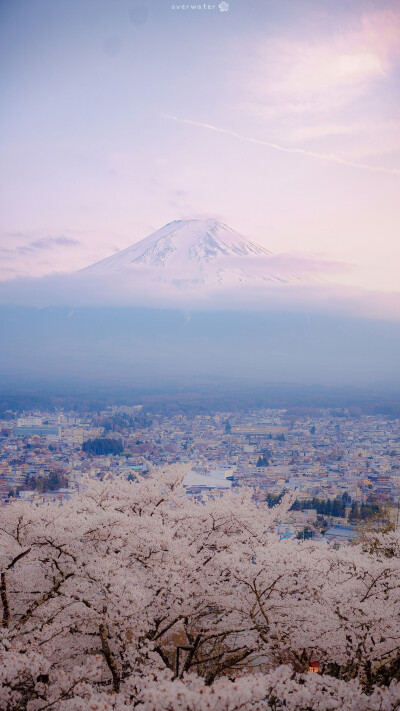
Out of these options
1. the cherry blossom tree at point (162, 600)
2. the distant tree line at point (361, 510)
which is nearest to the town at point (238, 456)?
the distant tree line at point (361, 510)

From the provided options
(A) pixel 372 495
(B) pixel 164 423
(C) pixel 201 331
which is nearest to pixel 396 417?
(B) pixel 164 423

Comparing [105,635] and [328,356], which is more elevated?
[328,356]

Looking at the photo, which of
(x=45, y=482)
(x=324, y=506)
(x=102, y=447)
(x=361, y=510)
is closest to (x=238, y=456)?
(x=102, y=447)

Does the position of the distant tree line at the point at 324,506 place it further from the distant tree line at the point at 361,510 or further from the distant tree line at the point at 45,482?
the distant tree line at the point at 45,482

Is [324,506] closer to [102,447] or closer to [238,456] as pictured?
[238,456]

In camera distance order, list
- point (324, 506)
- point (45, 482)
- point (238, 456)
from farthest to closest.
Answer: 1. point (238, 456)
2. point (45, 482)
3. point (324, 506)

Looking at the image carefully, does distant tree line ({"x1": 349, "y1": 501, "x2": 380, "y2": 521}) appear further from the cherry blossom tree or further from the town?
the cherry blossom tree

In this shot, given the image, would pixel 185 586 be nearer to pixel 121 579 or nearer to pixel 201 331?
pixel 121 579

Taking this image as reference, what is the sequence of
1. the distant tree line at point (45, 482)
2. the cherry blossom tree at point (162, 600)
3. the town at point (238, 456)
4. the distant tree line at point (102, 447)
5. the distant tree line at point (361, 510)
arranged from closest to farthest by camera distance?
the cherry blossom tree at point (162, 600) → the distant tree line at point (361, 510) → the town at point (238, 456) → the distant tree line at point (45, 482) → the distant tree line at point (102, 447)
